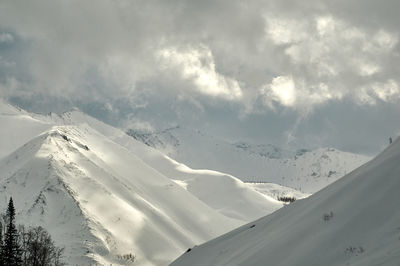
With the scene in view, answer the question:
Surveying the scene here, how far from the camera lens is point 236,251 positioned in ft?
117

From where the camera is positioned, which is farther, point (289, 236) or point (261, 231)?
point (261, 231)

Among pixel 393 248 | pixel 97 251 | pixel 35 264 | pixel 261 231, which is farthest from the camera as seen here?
pixel 97 251

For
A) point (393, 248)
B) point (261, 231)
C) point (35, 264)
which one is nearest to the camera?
point (393, 248)

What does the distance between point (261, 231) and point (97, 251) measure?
173m

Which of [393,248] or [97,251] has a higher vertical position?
[97,251]

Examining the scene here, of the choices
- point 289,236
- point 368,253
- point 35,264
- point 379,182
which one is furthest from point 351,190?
point 35,264

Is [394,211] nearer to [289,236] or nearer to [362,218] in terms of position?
[362,218]

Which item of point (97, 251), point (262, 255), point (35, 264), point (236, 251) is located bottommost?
point (262, 255)

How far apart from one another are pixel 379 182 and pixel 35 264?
401 feet

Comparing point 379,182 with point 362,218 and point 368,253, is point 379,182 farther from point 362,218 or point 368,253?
point 368,253

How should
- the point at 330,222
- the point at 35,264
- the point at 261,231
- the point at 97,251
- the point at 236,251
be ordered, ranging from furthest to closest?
the point at 97,251 → the point at 35,264 → the point at 261,231 → the point at 236,251 → the point at 330,222

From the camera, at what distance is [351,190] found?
1113 inches

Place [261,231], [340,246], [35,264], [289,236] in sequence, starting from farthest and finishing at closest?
1. [35,264]
2. [261,231]
3. [289,236]
4. [340,246]

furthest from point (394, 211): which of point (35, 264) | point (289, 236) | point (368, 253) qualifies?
point (35, 264)
